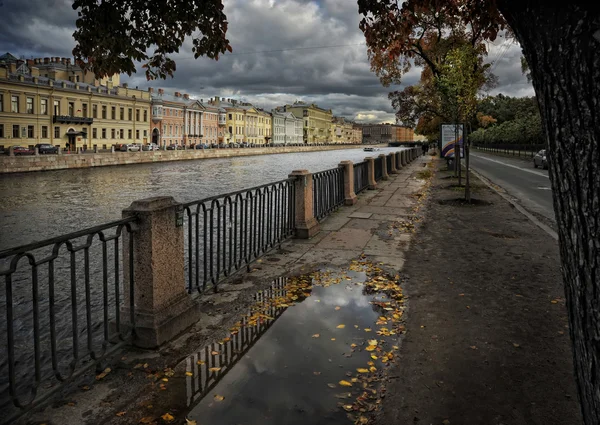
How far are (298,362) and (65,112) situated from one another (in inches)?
2865

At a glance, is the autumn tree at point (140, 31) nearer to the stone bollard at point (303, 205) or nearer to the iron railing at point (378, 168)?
the stone bollard at point (303, 205)

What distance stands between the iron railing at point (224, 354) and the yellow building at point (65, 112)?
61269 mm

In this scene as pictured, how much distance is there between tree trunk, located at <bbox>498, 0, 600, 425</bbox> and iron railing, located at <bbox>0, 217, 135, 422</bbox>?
275 cm

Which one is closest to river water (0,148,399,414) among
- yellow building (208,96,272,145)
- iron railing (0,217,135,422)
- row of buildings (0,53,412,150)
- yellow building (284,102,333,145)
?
iron railing (0,217,135,422)

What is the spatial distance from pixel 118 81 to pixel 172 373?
102 meters

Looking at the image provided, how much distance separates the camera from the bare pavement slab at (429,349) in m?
3.12

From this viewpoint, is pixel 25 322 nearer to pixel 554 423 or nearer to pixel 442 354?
pixel 442 354

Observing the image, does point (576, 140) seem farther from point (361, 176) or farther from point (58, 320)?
point (361, 176)

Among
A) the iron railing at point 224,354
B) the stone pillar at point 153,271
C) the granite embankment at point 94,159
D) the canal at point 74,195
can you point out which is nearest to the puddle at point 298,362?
the iron railing at point 224,354

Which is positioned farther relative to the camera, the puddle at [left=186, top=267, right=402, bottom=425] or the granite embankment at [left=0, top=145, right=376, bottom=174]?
→ the granite embankment at [left=0, top=145, right=376, bottom=174]

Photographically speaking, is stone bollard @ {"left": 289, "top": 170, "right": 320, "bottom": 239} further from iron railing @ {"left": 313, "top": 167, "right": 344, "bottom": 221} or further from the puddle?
the puddle

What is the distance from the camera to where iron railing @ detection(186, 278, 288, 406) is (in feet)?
11.4

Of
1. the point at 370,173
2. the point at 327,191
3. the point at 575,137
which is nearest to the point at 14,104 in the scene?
the point at 370,173

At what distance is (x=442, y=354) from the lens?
3.99 metres
